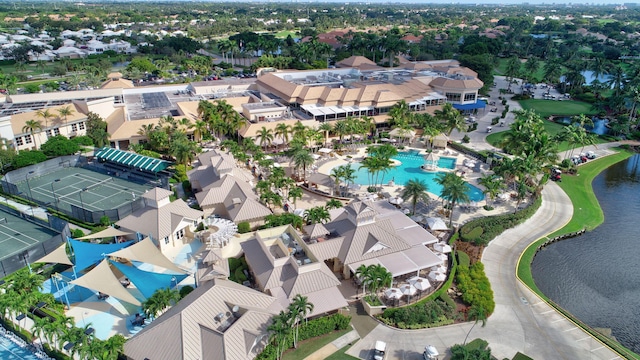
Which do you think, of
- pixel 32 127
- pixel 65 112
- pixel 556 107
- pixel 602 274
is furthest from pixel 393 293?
pixel 556 107

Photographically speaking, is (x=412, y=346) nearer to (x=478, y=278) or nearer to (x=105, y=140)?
(x=478, y=278)

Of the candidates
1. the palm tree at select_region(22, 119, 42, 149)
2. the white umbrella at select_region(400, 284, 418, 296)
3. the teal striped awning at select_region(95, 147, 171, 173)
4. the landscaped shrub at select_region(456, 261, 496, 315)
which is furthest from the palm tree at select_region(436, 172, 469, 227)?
the palm tree at select_region(22, 119, 42, 149)

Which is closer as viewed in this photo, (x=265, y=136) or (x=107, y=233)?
(x=107, y=233)

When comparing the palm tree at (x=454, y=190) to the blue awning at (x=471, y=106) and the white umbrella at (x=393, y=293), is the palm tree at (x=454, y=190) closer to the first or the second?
the white umbrella at (x=393, y=293)

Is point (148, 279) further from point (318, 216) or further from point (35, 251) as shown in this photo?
point (318, 216)

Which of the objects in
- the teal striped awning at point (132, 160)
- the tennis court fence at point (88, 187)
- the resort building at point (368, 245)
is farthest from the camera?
the teal striped awning at point (132, 160)

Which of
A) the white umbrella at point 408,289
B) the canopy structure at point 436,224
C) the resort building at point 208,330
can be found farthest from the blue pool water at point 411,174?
the resort building at point 208,330

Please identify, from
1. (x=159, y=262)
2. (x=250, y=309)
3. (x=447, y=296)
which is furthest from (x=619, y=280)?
(x=159, y=262)
